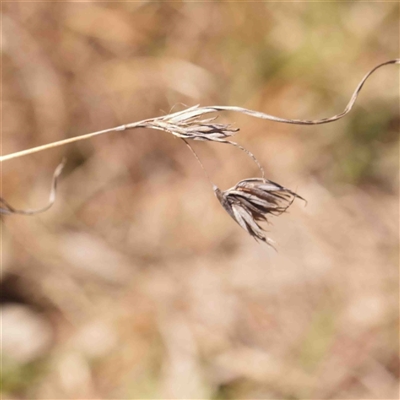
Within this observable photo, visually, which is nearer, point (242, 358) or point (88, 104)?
point (242, 358)

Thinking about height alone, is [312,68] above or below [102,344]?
above

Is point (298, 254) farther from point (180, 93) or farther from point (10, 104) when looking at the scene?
point (10, 104)

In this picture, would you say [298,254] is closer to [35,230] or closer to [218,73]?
[218,73]

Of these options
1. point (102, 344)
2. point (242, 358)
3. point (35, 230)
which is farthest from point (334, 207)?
point (35, 230)

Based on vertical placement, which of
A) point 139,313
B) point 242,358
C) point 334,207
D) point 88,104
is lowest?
point 242,358

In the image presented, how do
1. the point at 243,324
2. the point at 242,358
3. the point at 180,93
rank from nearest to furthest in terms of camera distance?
1. the point at 242,358
2. the point at 243,324
3. the point at 180,93

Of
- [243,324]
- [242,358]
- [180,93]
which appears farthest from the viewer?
[180,93]
